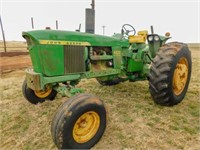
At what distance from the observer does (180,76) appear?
4141 mm

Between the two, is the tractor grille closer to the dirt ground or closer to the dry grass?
the dry grass

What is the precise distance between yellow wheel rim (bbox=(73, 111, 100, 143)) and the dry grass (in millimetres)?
240

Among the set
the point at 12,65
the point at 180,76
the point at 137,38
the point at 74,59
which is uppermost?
the point at 137,38

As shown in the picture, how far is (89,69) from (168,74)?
1484 mm

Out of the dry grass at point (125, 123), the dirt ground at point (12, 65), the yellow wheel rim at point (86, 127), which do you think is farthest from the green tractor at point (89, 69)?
the dirt ground at point (12, 65)

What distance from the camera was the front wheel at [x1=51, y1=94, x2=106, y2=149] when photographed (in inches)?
97.4

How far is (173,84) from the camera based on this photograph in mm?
3902

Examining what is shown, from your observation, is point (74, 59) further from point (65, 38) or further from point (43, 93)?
point (43, 93)

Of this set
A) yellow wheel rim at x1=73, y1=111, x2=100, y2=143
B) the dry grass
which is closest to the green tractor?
yellow wheel rim at x1=73, y1=111, x2=100, y2=143

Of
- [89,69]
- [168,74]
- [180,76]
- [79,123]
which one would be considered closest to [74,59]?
[89,69]

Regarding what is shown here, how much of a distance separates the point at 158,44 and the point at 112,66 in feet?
4.67

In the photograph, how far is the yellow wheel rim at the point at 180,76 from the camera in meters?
3.97

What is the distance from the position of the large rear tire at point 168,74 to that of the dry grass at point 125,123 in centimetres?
29

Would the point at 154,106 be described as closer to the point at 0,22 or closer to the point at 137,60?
the point at 137,60
